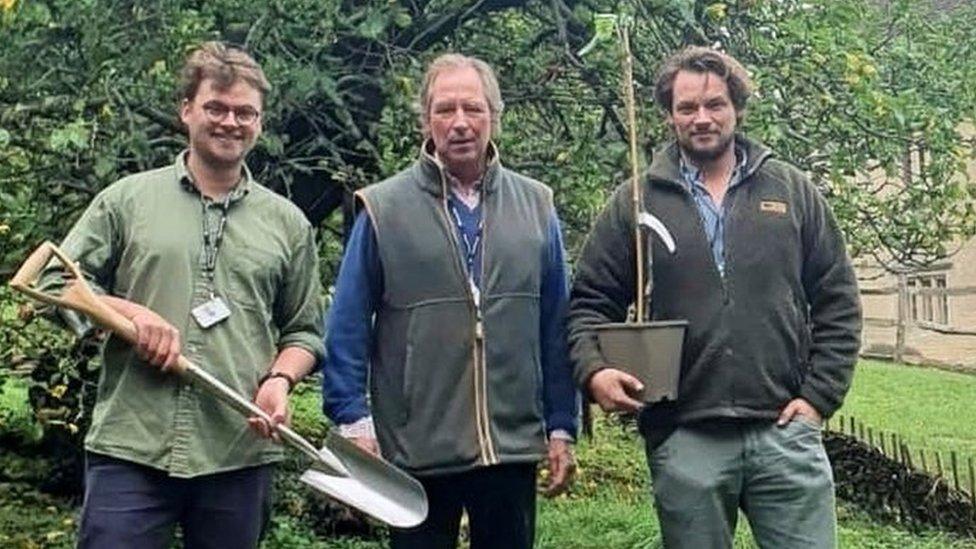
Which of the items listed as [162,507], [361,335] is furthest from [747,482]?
[162,507]

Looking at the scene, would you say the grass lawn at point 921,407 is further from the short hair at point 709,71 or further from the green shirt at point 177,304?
the green shirt at point 177,304

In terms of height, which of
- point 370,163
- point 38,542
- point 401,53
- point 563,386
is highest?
point 401,53

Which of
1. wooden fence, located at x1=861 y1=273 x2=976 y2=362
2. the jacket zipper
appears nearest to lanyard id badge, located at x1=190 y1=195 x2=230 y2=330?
the jacket zipper

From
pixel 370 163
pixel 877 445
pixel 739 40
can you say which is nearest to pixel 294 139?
pixel 370 163

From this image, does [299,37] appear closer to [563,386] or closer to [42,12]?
[42,12]

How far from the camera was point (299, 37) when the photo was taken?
5.70 m

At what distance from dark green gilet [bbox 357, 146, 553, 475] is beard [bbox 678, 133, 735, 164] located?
0.47 m

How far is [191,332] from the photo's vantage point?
11.4 ft

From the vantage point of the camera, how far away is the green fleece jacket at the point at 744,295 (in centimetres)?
377

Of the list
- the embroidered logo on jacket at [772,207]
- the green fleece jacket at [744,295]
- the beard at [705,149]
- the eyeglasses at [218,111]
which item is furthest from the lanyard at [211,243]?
the embroidered logo on jacket at [772,207]

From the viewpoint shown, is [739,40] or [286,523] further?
[286,523]

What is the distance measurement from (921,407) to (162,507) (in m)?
12.9

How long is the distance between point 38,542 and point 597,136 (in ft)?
11.2

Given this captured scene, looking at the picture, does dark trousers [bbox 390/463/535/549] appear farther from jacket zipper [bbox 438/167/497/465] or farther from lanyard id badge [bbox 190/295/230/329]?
lanyard id badge [bbox 190/295/230/329]
